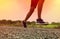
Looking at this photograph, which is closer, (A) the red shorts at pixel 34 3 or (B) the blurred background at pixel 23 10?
(A) the red shorts at pixel 34 3

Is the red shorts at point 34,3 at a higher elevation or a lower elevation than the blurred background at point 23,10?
higher

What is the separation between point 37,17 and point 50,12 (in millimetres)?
184

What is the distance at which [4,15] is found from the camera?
8.22 feet

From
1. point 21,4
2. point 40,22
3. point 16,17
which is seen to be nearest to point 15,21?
point 16,17

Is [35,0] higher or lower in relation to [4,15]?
higher

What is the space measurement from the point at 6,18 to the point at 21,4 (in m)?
0.28

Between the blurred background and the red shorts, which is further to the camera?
the blurred background

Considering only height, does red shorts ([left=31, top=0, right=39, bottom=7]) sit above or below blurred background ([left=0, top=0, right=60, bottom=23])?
above

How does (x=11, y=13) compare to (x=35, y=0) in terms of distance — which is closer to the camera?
(x=35, y=0)

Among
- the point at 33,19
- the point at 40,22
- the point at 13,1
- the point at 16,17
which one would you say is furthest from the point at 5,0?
the point at 40,22

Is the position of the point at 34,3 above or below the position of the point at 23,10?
above

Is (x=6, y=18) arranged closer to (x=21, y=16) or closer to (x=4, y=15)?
(x=4, y=15)

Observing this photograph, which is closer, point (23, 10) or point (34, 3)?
point (34, 3)

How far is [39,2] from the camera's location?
7.02 ft
